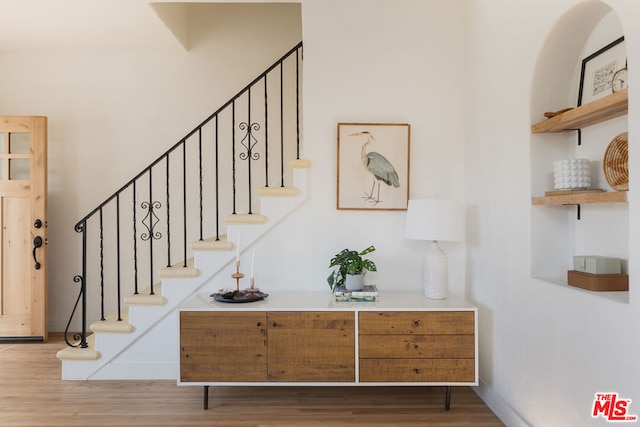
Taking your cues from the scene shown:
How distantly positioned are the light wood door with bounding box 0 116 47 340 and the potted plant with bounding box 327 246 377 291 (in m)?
2.83

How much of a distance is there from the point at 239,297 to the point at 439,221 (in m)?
1.38

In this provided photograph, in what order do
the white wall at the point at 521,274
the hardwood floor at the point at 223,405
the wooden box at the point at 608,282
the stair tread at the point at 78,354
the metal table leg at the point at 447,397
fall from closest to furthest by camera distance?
the white wall at the point at 521,274, the wooden box at the point at 608,282, the hardwood floor at the point at 223,405, the metal table leg at the point at 447,397, the stair tread at the point at 78,354

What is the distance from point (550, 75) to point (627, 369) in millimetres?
1446

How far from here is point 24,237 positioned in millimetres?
3910

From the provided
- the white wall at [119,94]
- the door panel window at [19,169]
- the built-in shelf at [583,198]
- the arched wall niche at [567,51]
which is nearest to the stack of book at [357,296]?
the built-in shelf at [583,198]

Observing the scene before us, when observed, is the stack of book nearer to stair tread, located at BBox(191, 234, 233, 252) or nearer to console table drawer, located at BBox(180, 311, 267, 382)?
console table drawer, located at BBox(180, 311, 267, 382)

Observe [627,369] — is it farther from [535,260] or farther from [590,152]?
[590,152]

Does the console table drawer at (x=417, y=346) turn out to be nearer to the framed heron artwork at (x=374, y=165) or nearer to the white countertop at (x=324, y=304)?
the white countertop at (x=324, y=304)

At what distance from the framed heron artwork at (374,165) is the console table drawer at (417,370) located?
1103 mm

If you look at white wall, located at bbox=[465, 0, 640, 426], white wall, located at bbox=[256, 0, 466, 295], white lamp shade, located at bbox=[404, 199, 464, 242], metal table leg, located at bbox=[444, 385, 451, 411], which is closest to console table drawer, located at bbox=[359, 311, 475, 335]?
white wall, located at bbox=[465, 0, 640, 426]

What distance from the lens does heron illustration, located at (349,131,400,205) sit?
3098mm

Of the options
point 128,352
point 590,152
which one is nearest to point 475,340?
point 590,152

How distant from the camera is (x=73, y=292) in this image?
4.16 metres

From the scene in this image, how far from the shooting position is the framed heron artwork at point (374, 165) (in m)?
3.10
